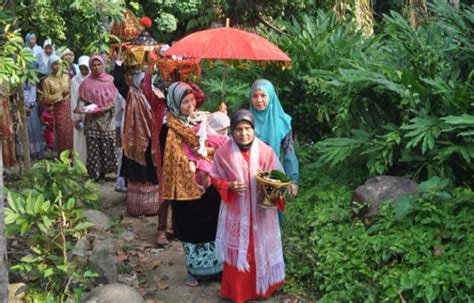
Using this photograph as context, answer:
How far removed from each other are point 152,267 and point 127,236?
0.87m

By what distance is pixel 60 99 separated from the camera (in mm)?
9797

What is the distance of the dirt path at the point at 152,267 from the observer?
17.1ft

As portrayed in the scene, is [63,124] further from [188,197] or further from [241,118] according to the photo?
[241,118]

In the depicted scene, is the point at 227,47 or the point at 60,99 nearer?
the point at 227,47

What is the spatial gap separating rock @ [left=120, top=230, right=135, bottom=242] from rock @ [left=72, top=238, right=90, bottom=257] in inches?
43.7

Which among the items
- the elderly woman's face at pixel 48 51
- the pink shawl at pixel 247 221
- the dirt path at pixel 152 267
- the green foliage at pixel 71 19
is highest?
the green foliage at pixel 71 19

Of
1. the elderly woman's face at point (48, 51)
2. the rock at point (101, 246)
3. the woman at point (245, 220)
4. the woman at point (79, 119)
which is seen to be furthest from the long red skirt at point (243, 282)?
the elderly woman's face at point (48, 51)

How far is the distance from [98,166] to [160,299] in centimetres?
385

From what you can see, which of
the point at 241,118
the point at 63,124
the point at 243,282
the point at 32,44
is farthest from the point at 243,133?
the point at 32,44

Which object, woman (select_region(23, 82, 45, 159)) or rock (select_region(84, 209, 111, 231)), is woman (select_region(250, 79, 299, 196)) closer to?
rock (select_region(84, 209, 111, 231))

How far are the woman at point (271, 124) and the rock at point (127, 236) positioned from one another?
2024mm

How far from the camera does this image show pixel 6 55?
15.3ft

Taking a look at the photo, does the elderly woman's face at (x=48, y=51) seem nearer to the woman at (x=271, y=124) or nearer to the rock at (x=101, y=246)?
the rock at (x=101, y=246)

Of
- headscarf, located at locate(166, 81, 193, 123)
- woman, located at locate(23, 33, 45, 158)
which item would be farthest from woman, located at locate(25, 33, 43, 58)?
headscarf, located at locate(166, 81, 193, 123)
